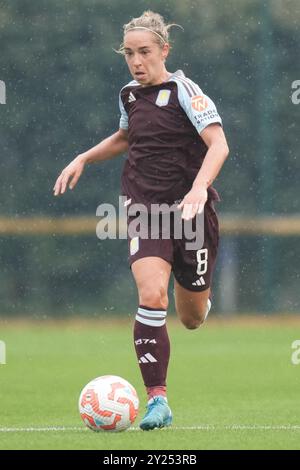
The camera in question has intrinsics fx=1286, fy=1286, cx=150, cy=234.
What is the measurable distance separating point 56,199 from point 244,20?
2665mm

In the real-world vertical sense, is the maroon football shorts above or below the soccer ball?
above

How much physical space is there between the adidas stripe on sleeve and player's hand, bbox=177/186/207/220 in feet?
1.76

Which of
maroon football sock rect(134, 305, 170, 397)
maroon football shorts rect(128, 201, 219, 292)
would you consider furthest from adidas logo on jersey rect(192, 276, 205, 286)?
maroon football sock rect(134, 305, 170, 397)

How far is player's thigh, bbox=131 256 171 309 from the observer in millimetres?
5769

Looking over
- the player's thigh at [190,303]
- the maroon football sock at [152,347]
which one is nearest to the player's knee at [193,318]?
the player's thigh at [190,303]

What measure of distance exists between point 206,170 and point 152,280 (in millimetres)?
554

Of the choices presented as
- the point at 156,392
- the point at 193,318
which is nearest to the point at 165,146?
the point at 193,318

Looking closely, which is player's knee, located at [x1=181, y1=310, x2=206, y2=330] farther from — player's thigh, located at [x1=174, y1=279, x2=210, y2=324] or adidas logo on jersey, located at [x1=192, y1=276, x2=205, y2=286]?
adidas logo on jersey, located at [x1=192, y1=276, x2=205, y2=286]

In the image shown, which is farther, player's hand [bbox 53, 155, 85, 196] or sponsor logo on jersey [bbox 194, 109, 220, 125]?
player's hand [bbox 53, 155, 85, 196]

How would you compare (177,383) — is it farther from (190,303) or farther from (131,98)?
(131,98)

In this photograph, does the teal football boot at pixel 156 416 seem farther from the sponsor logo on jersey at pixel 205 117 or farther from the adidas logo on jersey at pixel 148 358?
the sponsor logo on jersey at pixel 205 117

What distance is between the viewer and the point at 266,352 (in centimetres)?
1077

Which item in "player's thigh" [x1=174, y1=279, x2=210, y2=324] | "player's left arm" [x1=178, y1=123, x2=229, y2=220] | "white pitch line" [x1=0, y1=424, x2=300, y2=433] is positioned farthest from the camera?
"player's thigh" [x1=174, y1=279, x2=210, y2=324]

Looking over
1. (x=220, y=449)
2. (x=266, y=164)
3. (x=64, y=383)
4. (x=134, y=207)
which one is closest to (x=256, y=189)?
(x=266, y=164)
